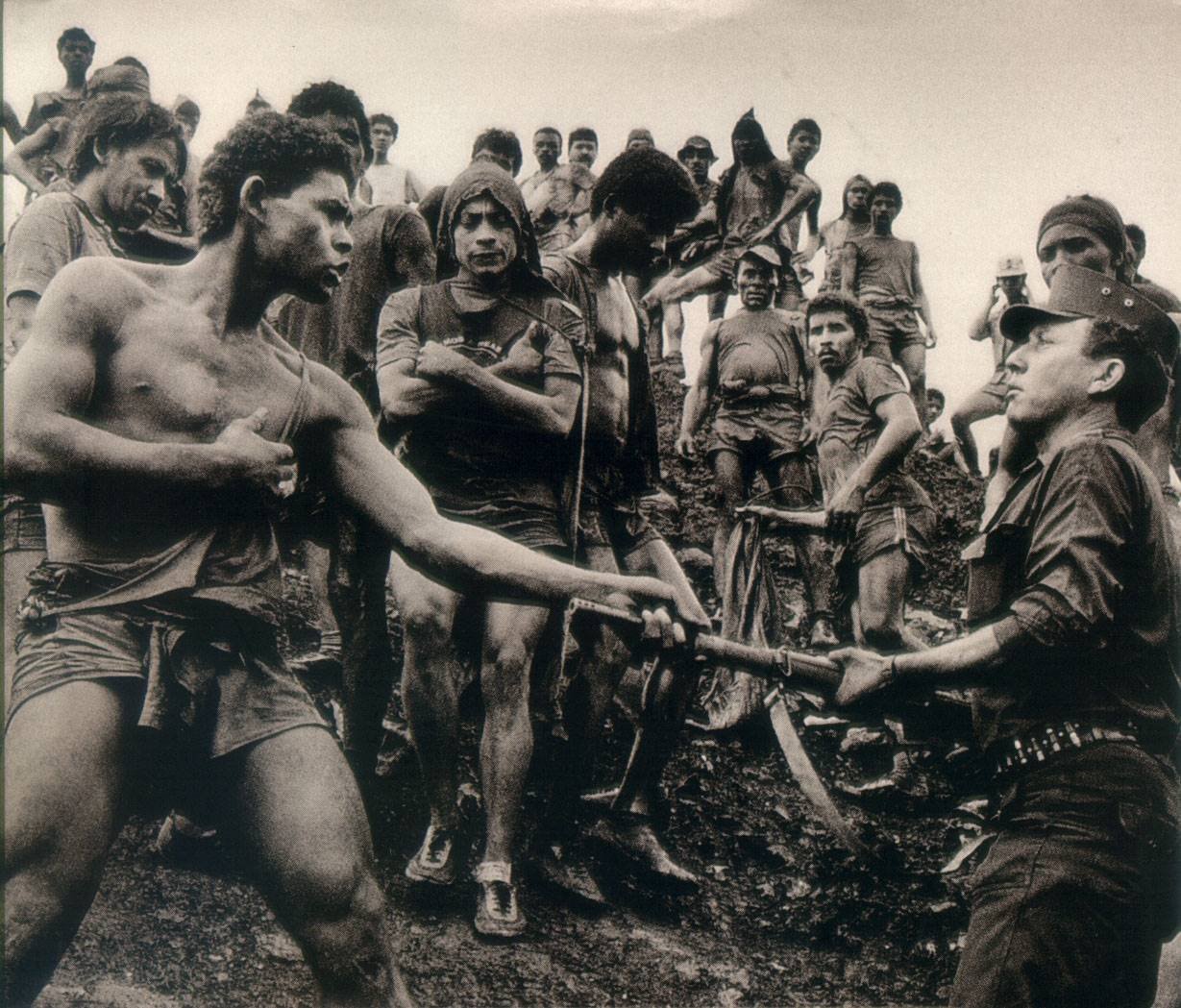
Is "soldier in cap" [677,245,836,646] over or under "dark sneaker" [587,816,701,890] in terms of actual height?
over

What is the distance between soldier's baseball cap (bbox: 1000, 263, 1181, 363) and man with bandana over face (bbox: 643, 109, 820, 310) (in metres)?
2.15

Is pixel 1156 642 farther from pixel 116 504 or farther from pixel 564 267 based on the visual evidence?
pixel 116 504

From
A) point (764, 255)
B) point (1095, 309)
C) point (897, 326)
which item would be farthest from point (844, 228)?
point (1095, 309)

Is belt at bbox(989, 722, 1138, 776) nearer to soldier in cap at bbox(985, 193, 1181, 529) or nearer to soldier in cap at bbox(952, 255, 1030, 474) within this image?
soldier in cap at bbox(985, 193, 1181, 529)

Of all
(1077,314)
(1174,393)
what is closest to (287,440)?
(1077,314)

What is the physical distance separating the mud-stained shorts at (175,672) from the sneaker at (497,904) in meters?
0.96

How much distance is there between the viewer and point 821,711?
5605mm

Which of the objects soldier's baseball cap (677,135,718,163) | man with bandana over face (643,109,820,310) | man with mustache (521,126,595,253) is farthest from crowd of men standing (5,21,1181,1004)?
man with mustache (521,126,595,253)

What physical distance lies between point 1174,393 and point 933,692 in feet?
5.70

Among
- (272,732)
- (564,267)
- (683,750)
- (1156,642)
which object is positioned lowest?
(683,750)

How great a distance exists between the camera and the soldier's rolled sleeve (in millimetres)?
4449

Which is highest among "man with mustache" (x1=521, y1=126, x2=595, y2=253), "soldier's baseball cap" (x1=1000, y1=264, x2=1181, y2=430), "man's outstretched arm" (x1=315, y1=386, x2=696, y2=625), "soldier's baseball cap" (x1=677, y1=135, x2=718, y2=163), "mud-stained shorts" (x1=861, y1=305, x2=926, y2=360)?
"soldier's baseball cap" (x1=677, y1=135, x2=718, y2=163)

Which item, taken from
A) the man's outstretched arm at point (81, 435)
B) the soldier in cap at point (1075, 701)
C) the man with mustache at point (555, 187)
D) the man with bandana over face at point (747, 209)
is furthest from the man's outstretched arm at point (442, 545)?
the man with mustache at point (555, 187)

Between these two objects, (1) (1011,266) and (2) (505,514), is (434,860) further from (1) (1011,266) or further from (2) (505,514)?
(1) (1011,266)
